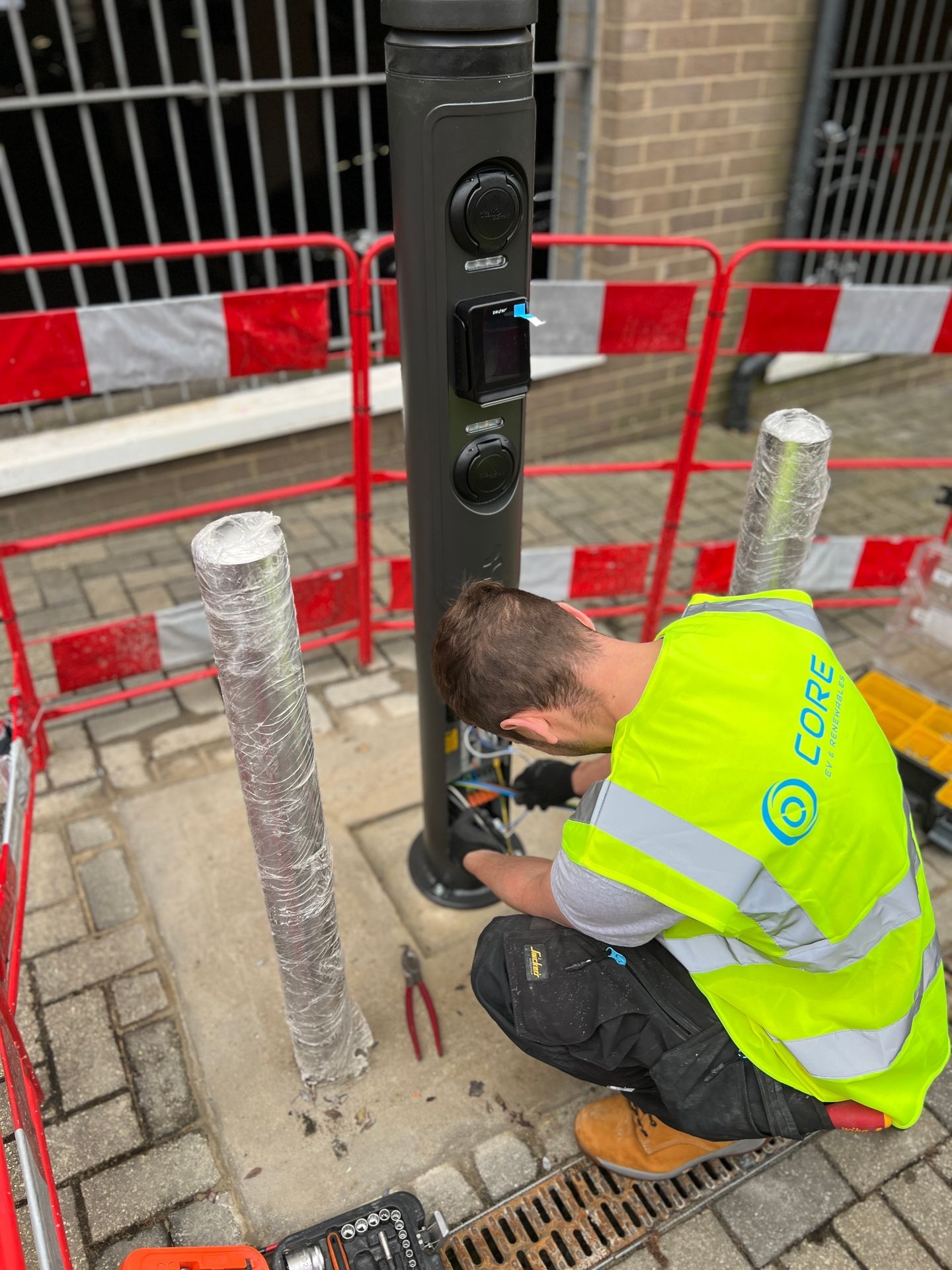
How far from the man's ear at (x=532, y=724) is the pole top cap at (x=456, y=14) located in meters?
1.26

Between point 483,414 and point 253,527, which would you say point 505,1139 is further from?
point 483,414

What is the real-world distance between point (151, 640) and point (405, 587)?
1021 mm

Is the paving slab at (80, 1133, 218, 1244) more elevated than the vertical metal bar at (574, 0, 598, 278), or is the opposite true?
the vertical metal bar at (574, 0, 598, 278)

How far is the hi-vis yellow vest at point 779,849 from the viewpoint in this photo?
1.58m

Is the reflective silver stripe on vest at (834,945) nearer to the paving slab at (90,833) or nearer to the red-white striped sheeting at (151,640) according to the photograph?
the red-white striped sheeting at (151,640)

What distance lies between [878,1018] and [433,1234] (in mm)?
1073

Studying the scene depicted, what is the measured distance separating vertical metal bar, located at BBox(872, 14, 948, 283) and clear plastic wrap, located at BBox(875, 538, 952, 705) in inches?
143

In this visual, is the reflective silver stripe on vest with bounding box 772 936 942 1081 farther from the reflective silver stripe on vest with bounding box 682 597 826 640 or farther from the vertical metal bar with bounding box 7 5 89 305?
the vertical metal bar with bounding box 7 5 89 305

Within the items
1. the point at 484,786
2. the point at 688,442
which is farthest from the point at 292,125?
the point at 484,786

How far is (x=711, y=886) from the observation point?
159 centimetres

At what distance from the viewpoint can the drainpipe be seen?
496 centimetres

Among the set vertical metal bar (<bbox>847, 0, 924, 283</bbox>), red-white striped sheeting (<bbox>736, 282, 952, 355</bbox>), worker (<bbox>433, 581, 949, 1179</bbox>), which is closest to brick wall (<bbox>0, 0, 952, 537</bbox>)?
vertical metal bar (<bbox>847, 0, 924, 283</bbox>)

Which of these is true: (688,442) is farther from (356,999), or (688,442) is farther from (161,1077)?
(161,1077)

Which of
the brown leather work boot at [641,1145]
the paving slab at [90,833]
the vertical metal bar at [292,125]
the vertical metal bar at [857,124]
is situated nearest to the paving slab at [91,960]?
the paving slab at [90,833]
